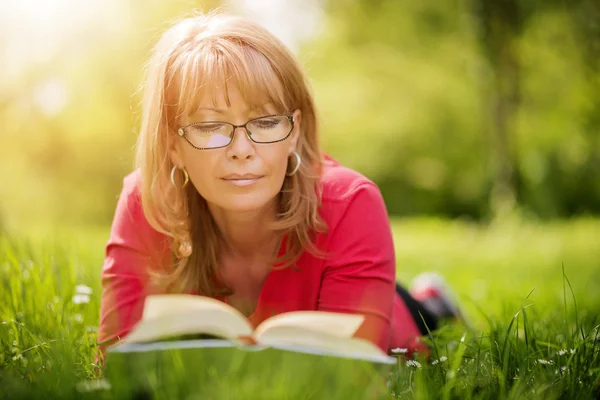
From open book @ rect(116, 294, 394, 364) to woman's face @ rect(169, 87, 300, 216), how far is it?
72 centimetres

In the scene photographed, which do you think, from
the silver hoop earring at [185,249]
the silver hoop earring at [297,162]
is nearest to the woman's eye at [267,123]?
the silver hoop earring at [297,162]

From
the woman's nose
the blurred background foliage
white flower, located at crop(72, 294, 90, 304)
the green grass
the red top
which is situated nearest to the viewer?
the green grass

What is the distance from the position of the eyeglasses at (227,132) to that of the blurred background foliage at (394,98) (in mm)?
7289

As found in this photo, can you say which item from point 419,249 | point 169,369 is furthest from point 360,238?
point 419,249

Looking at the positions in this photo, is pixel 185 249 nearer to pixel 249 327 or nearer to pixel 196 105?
pixel 196 105

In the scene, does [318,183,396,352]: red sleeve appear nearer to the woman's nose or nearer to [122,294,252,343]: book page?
the woman's nose

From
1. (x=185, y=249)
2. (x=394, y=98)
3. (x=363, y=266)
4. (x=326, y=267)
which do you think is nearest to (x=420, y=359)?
(x=363, y=266)

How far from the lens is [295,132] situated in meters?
2.21

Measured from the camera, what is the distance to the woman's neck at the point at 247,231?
231cm

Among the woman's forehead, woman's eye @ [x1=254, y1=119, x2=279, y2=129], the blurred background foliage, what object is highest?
the woman's forehead

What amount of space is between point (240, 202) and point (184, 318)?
792 mm

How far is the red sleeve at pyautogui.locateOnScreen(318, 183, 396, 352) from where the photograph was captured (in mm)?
2084

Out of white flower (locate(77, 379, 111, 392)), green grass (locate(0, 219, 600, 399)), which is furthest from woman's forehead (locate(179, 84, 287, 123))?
white flower (locate(77, 379, 111, 392))

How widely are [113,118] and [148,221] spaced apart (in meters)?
10.7
